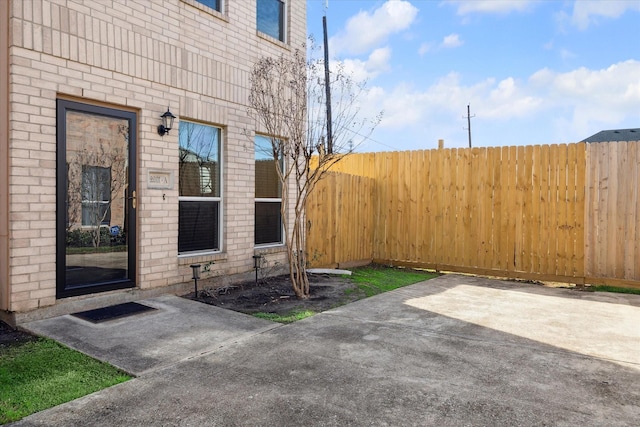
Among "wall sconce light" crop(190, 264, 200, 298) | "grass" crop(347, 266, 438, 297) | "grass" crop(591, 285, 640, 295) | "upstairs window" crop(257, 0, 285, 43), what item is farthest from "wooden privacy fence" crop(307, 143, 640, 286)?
"upstairs window" crop(257, 0, 285, 43)

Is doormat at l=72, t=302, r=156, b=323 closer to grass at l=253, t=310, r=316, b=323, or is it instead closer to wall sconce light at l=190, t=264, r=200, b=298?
wall sconce light at l=190, t=264, r=200, b=298

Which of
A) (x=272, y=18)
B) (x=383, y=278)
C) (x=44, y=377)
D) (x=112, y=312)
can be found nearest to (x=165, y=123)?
(x=112, y=312)

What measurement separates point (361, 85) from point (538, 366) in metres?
4.52

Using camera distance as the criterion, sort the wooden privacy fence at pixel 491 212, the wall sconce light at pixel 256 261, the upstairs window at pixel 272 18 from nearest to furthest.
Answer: the wall sconce light at pixel 256 261, the wooden privacy fence at pixel 491 212, the upstairs window at pixel 272 18

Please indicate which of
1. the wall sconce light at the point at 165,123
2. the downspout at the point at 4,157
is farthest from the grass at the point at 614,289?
the downspout at the point at 4,157

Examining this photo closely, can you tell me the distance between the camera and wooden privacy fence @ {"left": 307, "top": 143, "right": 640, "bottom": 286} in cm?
719

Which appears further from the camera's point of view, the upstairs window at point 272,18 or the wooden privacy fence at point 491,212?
the upstairs window at point 272,18

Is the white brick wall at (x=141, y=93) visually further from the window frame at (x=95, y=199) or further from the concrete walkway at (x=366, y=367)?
the concrete walkway at (x=366, y=367)

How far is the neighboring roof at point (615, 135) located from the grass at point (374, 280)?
43.5ft

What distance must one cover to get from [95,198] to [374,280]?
15.2 feet

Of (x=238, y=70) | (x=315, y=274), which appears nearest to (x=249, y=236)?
(x=315, y=274)

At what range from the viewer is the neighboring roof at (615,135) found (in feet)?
55.7

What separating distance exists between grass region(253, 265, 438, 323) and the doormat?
137cm

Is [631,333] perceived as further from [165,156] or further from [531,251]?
[165,156]
